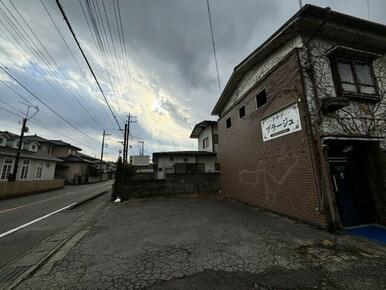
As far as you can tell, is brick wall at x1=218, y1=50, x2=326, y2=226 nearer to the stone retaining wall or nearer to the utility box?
the stone retaining wall

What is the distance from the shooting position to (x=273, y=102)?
23.4 ft

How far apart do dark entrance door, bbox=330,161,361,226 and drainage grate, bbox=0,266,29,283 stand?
807 cm

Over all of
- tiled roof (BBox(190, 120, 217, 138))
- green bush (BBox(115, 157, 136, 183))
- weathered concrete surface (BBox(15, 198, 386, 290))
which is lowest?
weathered concrete surface (BBox(15, 198, 386, 290))

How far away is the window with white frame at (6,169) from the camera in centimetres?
1784

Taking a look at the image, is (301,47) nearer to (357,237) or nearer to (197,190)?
(357,237)

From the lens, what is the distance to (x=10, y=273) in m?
3.18

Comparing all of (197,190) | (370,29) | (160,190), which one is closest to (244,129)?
(370,29)

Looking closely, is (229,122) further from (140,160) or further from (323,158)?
(140,160)

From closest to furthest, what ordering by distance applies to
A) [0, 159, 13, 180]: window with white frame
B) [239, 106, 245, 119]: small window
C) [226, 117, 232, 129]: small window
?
1. [239, 106, 245, 119]: small window
2. [226, 117, 232, 129]: small window
3. [0, 159, 13, 180]: window with white frame

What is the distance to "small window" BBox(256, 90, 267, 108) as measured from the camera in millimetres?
7902

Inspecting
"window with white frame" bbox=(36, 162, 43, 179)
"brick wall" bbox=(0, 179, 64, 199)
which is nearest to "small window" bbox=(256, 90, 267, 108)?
"brick wall" bbox=(0, 179, 64, 199)

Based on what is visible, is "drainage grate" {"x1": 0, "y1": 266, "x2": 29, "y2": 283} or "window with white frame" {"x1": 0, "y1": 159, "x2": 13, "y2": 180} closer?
"drainage grate" {"x1": 0, "y1": 266, "x2": 29, "y2": 283}

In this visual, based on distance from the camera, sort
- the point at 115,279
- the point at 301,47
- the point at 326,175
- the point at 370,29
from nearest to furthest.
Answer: the point at 115,279 < the point at 326,175 < the point at 301,47 < the point at 370,29

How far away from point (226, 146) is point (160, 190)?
6.19 m
